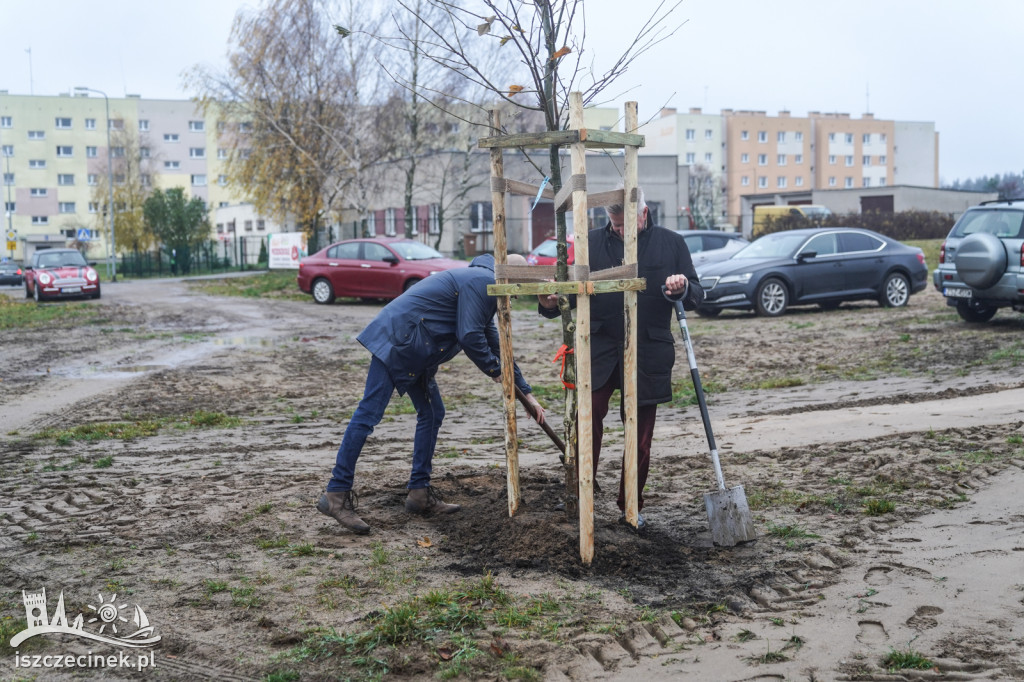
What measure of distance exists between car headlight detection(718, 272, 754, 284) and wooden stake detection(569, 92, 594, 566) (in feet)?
42.1

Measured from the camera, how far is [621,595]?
4.50 m

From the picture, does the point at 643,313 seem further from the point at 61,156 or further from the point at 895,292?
the point at 61,156

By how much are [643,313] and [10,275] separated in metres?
47.7

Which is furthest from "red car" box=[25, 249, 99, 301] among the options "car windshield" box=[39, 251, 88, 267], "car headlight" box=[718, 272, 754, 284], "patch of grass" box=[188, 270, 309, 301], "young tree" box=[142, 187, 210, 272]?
"young tree" box=[142, 187, 210, 272]

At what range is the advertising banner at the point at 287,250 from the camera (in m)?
37.7

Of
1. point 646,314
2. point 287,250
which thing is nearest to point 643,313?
point 646,314

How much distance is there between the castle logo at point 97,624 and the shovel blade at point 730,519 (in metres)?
2.93

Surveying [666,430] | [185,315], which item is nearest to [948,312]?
[666,430]

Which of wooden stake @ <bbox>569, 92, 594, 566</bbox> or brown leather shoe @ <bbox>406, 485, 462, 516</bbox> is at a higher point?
wooden stake @ <bbox>569, 92, 594, 566</bbox>

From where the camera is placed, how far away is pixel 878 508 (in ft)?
18.4

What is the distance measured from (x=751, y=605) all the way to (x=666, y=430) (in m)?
4.32

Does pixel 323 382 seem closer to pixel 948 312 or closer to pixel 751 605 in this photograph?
pixel 751 605

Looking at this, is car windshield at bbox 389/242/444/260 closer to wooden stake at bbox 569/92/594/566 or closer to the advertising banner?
the advertising banner

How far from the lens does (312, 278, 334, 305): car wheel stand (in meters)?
23.0
